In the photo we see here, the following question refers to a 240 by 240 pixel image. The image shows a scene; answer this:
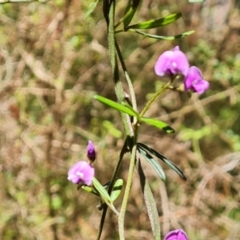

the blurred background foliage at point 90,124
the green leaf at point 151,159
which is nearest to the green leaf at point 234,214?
the blurred background foliage at point 90,124

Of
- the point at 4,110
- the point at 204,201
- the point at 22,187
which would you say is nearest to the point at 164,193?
the point at 204,201

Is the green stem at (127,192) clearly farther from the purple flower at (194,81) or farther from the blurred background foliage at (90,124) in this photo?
the blurred background foliage at (90,124)

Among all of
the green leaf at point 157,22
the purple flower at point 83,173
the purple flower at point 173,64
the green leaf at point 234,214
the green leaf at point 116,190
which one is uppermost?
the green leaf at point 157,22

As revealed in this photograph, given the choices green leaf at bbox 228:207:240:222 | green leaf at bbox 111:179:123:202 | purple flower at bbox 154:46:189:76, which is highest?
purple flower at bbox 154:46:189:76

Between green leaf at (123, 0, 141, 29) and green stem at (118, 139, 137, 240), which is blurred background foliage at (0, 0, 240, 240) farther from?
green stem at (118, 139, 137, 240)

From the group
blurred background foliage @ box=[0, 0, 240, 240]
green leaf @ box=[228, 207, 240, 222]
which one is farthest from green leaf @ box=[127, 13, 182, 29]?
green leaf @ box=[228, 207, 240, 222]

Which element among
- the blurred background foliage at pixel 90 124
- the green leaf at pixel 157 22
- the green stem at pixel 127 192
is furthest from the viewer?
the blurred background foliage at pixel 90 124

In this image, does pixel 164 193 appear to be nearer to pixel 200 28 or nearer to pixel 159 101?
pixel 159 101
